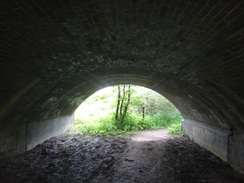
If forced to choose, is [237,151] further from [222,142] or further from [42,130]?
[42,130]

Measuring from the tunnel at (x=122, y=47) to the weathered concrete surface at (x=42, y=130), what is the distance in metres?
0.79

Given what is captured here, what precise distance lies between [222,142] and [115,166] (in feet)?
13.4

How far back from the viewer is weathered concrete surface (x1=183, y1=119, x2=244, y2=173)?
233 inches

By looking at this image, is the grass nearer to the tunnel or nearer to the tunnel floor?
the tunnel floor

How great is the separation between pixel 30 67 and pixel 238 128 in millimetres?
6349

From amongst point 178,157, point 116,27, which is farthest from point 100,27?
point 178,157

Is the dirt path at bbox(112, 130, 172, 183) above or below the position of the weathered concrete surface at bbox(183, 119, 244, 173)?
below

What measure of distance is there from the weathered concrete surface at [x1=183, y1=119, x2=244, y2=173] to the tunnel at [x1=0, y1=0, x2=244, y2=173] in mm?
35

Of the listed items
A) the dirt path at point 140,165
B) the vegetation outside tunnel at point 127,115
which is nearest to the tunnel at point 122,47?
the dirt path at point 140,165

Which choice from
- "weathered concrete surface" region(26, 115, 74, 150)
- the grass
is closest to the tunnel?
"weathered concrete surface" region(26, 115, 74, 150)

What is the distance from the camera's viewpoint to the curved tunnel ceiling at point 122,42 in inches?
109

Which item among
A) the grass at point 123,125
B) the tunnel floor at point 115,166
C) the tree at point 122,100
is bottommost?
the tunnel floor at point 115,166

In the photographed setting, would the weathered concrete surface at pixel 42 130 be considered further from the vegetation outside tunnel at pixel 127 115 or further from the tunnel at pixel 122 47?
the vegetation outside tunnel at pixel 127 115

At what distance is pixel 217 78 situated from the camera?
15.7 ft
